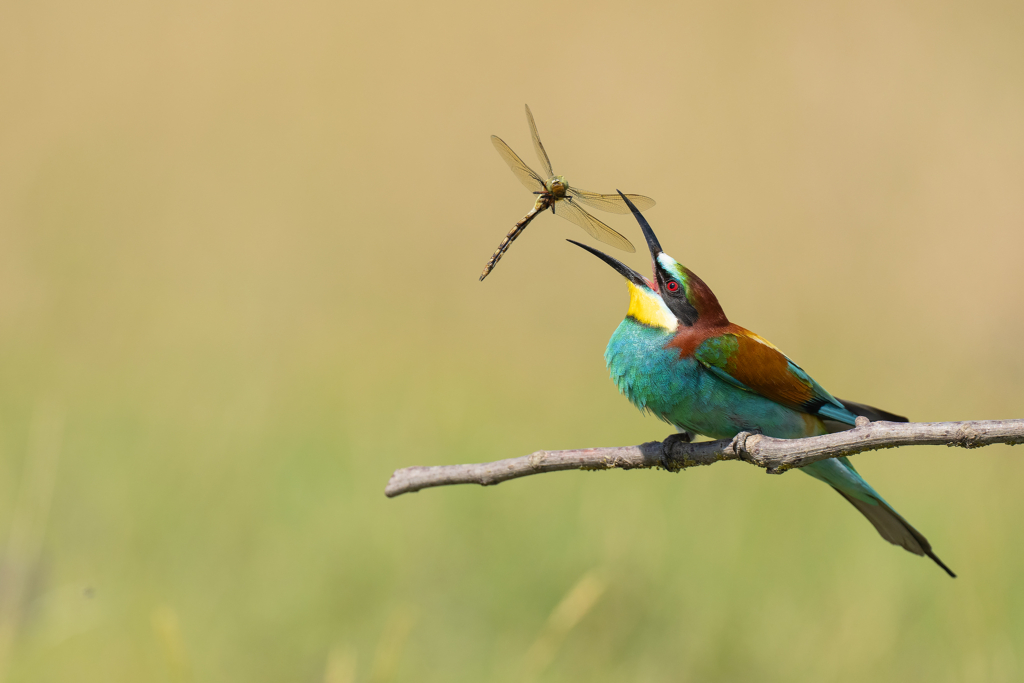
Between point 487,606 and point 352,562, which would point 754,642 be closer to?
point 487,606

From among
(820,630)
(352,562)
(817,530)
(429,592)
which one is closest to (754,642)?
(820,630)

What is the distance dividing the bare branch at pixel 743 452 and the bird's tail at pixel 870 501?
17.7 inches

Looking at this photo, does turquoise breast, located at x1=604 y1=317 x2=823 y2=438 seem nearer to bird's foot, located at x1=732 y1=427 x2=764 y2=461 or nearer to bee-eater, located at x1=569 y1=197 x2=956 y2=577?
bee-eater, located at x1=569 y1=197 x2=956 y2=577

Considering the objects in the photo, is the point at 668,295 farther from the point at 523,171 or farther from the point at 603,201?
the point at 523,171

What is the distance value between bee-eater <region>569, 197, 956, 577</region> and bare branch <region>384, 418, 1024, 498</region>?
31cm

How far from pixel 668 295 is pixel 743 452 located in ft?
2.03

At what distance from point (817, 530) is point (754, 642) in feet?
2.08

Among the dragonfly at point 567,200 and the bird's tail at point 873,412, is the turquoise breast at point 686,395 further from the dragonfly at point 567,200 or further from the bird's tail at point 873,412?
the dragonfly at point 567,200

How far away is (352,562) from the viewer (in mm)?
2811

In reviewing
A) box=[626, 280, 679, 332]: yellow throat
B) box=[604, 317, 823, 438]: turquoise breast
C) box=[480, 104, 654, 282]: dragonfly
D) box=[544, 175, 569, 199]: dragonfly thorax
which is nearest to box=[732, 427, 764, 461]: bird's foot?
box=[604, 317, 823, 438]: turquoise breast

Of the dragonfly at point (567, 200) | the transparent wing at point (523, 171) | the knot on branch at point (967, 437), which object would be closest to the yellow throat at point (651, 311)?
the dragonfly at point (567, 200)

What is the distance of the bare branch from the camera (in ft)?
3.30

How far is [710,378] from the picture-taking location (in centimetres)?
186

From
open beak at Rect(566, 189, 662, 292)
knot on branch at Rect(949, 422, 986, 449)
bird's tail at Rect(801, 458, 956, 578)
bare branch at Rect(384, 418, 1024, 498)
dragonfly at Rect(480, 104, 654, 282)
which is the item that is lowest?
bird's tail at Rect(801, 458, 956, 578)
